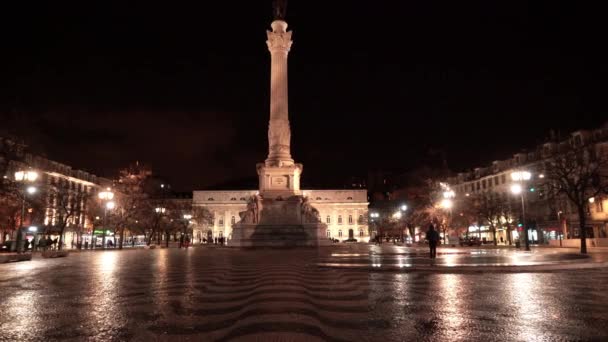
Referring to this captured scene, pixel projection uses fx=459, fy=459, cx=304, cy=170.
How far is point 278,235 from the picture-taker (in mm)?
41375

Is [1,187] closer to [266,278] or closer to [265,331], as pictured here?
[266,278]

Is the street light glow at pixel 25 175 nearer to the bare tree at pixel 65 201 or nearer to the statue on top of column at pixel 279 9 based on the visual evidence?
the bare tree at pixel 65 201

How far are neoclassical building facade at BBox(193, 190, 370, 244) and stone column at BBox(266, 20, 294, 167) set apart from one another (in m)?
92.2

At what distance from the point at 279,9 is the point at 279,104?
10691mm

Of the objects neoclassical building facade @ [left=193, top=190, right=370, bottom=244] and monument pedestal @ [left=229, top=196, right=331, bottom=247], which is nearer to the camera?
monument pedestal @ [left=229, top=196, right=331, bottom=247]

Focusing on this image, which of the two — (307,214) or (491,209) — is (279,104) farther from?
(491,209)

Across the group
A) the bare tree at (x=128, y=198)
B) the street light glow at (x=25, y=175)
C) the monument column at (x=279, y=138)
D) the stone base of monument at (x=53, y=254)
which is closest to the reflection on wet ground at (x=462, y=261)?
the monument column at (x=279, y=138)

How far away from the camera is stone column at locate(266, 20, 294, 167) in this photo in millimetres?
46406

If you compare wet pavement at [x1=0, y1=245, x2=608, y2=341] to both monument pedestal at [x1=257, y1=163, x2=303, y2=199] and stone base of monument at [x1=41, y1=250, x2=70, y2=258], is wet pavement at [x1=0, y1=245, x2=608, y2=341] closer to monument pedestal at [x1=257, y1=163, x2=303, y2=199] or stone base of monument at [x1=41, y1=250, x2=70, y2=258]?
stone base of monument at [x1=41, y1=250, x2=70, y2=258]

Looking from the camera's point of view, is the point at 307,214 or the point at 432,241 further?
the point at 307,214

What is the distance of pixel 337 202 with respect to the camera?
14488 cm

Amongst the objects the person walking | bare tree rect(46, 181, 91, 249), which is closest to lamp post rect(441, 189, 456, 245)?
the person walking

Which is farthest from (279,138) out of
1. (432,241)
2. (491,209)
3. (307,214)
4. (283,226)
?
(491,209)

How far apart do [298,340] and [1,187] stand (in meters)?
27.8
